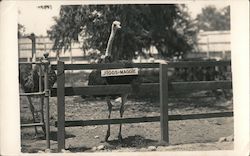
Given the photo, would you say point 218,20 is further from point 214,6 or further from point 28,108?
point 28,108

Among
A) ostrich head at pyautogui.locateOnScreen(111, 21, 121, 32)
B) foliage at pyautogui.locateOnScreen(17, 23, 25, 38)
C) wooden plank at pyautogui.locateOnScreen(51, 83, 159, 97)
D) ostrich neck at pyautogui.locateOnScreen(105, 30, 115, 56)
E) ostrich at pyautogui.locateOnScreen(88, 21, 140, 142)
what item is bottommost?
wooden plank at pyautogui.locateOnScreen(51, 83, 159, 97)

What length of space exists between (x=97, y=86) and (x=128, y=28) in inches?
→ 41.1

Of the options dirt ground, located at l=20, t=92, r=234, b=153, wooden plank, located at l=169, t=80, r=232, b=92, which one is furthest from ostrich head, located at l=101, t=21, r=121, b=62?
wooden plank, located at l=169, t=80, r=232, b=92

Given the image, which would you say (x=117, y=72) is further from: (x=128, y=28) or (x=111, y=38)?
(x=128, y=28)

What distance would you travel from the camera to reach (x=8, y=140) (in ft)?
8.02

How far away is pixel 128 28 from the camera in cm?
369

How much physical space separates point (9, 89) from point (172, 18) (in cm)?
239

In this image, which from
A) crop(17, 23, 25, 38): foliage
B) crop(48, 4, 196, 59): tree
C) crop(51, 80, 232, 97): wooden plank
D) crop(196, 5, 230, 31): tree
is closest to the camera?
crop(17, 23, 25, 38): foliage

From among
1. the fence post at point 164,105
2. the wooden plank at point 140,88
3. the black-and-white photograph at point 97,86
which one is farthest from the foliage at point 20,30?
the fence post at point 164,105

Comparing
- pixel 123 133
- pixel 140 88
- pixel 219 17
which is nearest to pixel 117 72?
pixel 140 88

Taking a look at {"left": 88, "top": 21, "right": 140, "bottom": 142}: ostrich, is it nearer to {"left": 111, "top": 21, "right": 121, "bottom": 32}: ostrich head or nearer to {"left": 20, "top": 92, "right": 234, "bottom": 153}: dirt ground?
{"left": 111, "top": 21, "right": 121, "bottom": 32}: ostrich head

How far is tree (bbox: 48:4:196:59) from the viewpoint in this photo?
304 centimetres

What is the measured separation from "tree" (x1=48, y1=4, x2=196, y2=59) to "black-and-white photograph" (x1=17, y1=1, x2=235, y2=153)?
0.01 m

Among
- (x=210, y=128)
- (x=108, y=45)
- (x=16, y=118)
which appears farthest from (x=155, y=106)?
(x=16, y=118)
